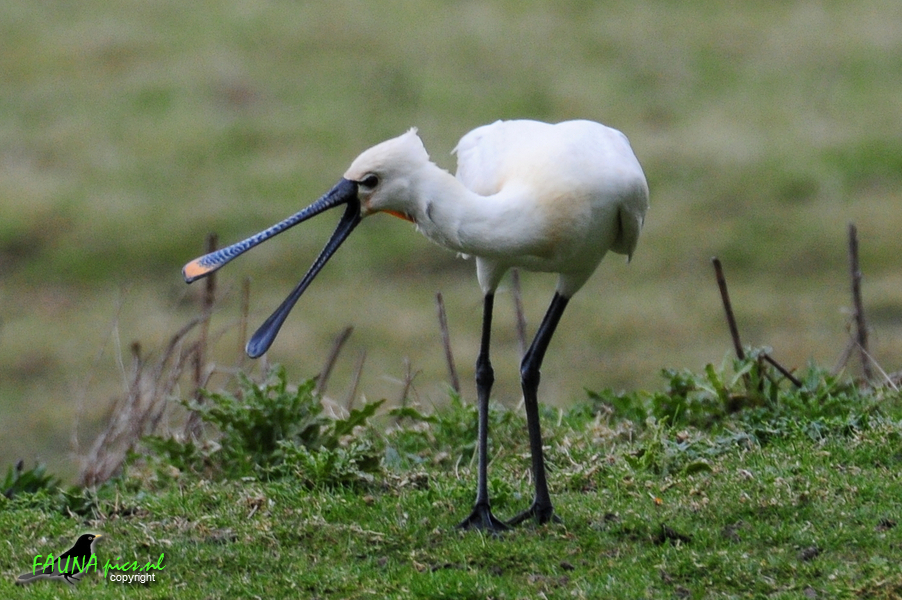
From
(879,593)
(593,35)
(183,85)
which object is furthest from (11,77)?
(879,593)

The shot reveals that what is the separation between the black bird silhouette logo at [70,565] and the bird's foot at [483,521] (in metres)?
1.61

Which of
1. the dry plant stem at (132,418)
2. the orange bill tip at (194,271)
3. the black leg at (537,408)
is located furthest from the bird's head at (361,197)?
the dry plant stem at (132,418)

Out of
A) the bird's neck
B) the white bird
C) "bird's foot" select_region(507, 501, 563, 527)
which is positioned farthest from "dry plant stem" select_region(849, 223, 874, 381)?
the bird's neck

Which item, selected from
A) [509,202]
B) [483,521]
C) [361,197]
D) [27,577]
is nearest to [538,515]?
[483,521]

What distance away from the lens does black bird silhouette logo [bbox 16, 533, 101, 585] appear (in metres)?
6.07

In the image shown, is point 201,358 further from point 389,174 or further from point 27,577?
point 389,174

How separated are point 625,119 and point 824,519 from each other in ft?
40.0

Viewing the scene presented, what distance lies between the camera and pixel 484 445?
275 inches

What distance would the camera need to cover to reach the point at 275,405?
7.90 metres

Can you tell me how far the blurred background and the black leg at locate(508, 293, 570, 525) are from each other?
5400mm

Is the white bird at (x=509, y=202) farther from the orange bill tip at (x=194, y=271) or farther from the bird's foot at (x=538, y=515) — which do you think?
the bird's foot at (x=538, y=515)

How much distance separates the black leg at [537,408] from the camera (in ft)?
21.9

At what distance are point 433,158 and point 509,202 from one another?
10.8 m

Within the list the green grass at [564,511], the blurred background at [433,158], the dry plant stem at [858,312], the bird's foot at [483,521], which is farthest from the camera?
the blurred background at [433,158]
